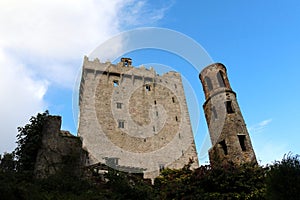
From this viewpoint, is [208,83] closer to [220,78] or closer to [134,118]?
[220,78]

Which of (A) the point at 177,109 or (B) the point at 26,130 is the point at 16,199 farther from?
(A) the point at 177,109

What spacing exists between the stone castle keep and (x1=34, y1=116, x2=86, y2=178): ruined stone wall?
0.06m

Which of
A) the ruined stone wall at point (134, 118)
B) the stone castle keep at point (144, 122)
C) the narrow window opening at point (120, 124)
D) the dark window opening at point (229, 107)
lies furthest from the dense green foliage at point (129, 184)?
the narrow window opening at point (120, 124)

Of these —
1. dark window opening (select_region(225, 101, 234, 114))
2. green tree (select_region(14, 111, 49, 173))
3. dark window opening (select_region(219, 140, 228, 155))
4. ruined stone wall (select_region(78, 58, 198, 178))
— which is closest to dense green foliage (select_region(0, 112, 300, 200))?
green tree (select_region(14, 111, 49, 173))

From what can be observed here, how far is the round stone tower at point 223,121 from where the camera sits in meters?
21.1

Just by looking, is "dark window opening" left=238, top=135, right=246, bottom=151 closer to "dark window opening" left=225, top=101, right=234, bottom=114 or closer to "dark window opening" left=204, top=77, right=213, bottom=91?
"dark window opening" left=225, top=101, right=234, bottom=114

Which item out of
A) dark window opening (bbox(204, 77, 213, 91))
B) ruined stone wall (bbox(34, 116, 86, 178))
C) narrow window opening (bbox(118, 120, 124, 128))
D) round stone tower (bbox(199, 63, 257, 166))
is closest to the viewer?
ruined stone wall (bbox(34, 116, 86, 178))

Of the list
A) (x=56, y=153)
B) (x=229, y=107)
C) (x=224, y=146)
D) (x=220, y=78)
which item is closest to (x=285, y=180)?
(x=224, y=146)

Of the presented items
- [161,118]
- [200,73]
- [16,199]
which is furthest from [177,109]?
[16,199]

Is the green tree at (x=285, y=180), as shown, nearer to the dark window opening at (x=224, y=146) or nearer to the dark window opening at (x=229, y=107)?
the dark window opening at (x=224, y=146)

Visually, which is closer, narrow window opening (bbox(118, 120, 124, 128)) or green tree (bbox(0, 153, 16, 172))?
green tree (bbox(0, 153, 16, 172))

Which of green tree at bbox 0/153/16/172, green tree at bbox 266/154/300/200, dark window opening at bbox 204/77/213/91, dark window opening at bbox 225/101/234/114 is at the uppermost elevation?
dark window opening at bbox 204/77/213/91

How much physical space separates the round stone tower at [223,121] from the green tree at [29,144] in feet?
40.3

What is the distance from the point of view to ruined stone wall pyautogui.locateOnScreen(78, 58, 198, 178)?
96.4ft
